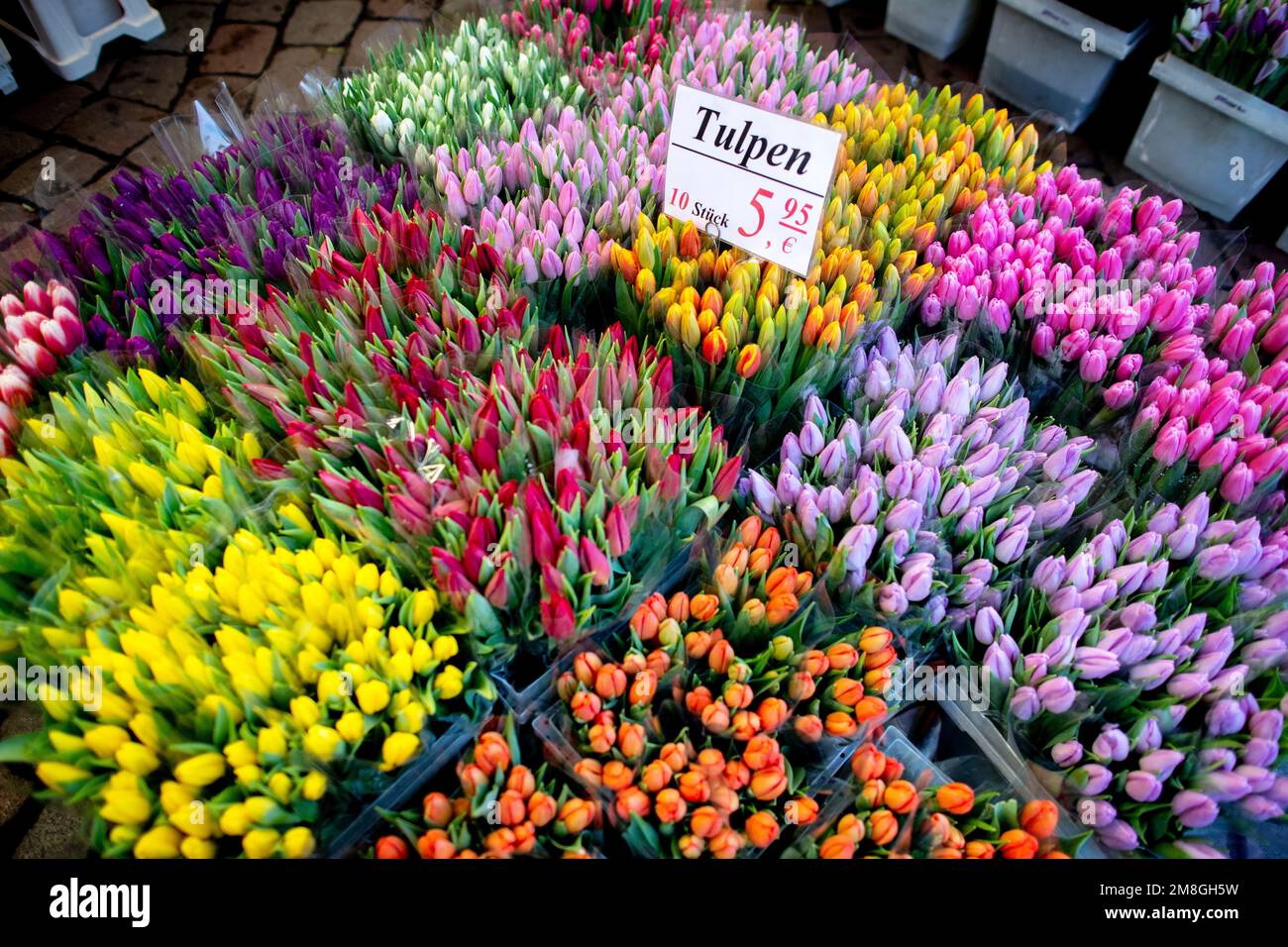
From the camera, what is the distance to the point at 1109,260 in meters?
1.55

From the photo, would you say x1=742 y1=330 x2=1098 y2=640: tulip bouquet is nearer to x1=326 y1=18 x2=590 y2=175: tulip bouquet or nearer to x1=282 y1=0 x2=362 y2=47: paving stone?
x1=326 y1=18 x2=590 y2=175: tulip bouquet

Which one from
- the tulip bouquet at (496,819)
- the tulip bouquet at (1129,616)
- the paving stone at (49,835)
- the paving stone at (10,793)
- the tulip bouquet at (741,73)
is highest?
the tulip bouquet at (741,73)

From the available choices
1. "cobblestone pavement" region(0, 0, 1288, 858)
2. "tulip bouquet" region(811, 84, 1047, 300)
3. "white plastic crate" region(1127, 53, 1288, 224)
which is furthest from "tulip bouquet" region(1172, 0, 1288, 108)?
"tulip bouquet" region(811, 84, 1047, 300)

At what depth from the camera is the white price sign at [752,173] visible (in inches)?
52.7

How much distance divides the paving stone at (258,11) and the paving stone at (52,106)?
0.85 meters

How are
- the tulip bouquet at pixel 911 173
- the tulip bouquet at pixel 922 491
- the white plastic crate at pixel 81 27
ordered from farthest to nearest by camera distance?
the white plastic crate at pixel 81 27 < the tulip bouquet at pixel 911 173 < the tulip bouquet at pixel 922 491

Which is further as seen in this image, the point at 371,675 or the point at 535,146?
the point at 535,146

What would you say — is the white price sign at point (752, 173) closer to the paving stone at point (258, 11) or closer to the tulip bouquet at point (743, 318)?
the tulip bouquet at point (743, 318)

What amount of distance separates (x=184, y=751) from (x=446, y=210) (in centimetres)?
110

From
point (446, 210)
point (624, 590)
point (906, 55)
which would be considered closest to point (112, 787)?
point (624, 590)

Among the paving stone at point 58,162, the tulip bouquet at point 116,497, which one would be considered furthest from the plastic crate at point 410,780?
the paving stone at point 58,162

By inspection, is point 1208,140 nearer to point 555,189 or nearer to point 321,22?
point 555,189

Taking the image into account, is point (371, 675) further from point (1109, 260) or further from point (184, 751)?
point (1109, 260)

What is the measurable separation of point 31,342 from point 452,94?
1.01m
